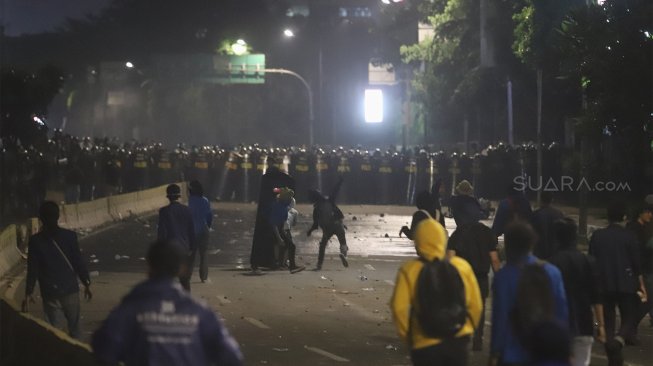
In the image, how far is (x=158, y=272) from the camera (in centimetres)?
657

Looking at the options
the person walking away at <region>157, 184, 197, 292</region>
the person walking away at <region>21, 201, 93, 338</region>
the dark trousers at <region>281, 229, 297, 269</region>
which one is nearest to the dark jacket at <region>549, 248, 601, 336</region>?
the person walking away at <region>21, 201, 93, 338</region>

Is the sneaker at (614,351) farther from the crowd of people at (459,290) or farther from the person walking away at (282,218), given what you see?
the person walking away at (282,218)

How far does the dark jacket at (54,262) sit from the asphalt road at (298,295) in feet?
6.89

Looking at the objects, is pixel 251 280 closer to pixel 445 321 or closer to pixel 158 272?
pixel 445 321

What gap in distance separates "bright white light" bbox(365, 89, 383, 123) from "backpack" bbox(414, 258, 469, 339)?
74226 mm

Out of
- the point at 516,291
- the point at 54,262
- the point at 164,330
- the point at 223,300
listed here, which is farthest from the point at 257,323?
the point at 164,330

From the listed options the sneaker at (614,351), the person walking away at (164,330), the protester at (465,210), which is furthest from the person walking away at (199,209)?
the person walking away at (164,330)

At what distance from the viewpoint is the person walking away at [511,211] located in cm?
1472

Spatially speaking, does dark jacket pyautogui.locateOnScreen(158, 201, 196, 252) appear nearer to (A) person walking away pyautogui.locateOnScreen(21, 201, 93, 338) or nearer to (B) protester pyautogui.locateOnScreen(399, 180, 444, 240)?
(B) protester pyautogui.locateOnScreen(399, 180, 444, 240)

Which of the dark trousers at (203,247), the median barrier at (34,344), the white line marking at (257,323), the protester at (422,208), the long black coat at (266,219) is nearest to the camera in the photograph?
the median barrier at (34,344)

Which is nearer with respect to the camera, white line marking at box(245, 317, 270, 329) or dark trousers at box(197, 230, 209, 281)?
white line marking at box(245, 317, 270, 329)

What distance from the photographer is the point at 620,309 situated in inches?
510

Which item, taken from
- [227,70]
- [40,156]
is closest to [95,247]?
[40,156]

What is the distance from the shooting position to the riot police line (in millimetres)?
45406
